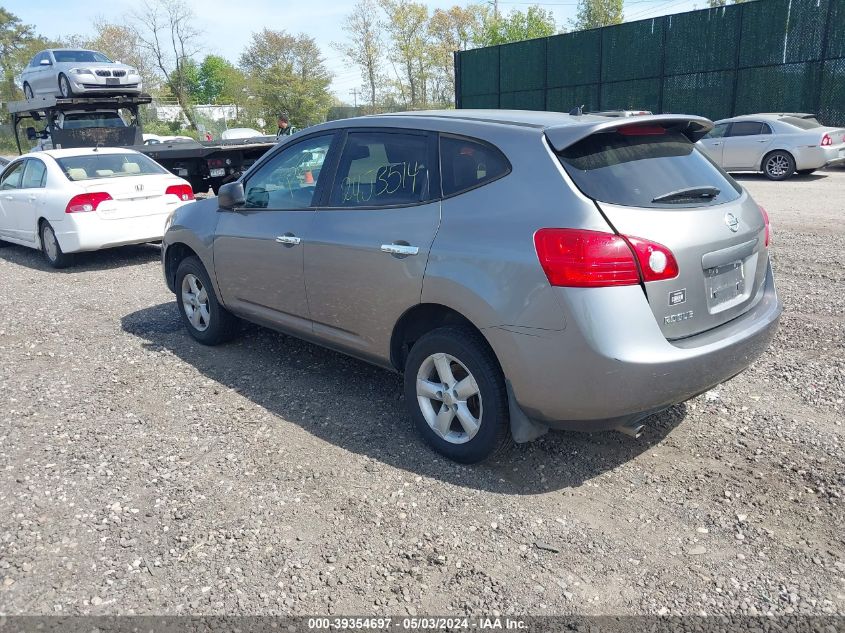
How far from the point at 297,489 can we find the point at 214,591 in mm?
805

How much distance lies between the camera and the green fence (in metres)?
20.4

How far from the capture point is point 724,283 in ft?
11.1

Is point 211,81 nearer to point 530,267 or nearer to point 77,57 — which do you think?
point 77,57

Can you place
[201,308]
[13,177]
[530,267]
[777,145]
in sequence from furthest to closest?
[777,145], [13,177], [201,308], [530,267]

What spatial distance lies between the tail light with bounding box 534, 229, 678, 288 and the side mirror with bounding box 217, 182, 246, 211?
9.01ft

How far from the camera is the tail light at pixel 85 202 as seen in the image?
28.7 ft

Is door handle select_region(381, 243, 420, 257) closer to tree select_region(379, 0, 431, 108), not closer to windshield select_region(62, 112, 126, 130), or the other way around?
windshield select_region(62, 112, 126, 130)

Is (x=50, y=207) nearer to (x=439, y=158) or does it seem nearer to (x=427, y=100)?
(x=439, y=158)

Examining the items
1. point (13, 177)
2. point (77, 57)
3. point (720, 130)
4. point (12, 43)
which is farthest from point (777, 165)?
point (12, 43)

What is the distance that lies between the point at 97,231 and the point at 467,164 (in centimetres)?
677

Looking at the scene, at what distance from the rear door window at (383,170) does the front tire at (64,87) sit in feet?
45.3

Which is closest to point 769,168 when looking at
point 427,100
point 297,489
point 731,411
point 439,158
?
point 731,411

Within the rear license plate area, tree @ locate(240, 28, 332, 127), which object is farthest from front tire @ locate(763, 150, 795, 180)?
tree @ locate(240, 28, 332, 127)

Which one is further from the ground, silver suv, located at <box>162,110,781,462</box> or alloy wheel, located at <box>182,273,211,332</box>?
silver suv, located at <box>162,110,781,462</box>
